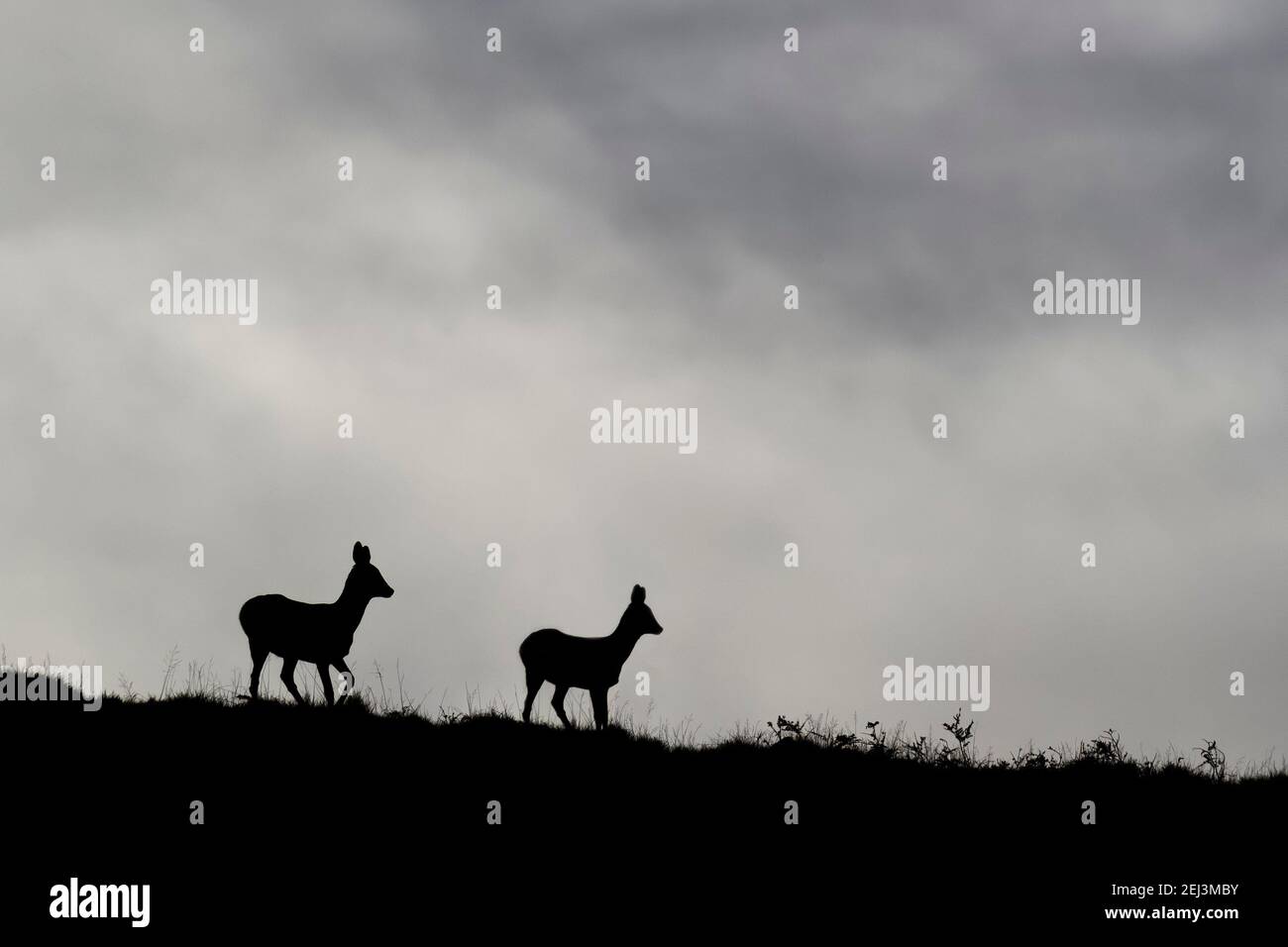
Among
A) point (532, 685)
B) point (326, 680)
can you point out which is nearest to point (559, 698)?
point (532, 685)

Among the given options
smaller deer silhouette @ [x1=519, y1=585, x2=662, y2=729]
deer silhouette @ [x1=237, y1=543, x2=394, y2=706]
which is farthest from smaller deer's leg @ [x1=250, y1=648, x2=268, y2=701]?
smaller deer silhouette @ [x1=519, y1=585, x2=662, y2=729]

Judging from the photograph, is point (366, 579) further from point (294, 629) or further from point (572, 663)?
point (572, 663)

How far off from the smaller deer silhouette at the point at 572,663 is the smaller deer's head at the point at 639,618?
0.70 ft

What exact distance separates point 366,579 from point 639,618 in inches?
149

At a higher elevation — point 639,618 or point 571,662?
point 639,618

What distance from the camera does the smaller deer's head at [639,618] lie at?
1741 centimetres

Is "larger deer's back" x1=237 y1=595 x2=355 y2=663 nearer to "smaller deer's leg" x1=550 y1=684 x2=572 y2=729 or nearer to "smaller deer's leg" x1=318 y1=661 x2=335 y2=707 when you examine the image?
"smaller deer's leg" x1=318 y1=661 x2=335 y2=707

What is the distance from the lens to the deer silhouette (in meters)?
16.8

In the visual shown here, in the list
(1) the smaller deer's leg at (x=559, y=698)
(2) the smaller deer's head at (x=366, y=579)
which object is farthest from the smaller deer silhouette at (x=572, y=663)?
(2) the smaller deer's head at (x=366, y=579)

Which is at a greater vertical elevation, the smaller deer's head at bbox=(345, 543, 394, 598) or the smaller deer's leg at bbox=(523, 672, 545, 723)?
the smaller deer's head at bbox=(345, 543, 394, 598)

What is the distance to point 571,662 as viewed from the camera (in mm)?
16953

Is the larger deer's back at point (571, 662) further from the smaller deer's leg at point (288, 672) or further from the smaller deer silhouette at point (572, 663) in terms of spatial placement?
the smaller deer's leg at point (288, 672)
